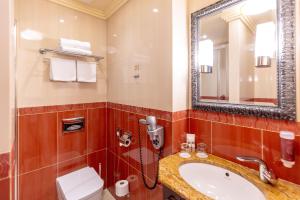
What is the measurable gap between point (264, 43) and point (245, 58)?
5.5 inches

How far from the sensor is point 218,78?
1.25 metres

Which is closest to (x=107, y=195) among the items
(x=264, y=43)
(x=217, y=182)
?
(x=217, y=182)

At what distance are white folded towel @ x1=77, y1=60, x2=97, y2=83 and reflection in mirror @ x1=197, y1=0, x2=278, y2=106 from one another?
125 centimetres

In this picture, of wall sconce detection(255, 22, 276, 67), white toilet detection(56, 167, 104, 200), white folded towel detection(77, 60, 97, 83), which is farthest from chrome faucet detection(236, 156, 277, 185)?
white folded towel detection(77, 60, 97, 83)

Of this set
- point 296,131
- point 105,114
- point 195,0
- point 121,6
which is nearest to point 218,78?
point 296,131

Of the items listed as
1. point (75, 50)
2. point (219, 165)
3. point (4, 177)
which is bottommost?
point (219, 165)

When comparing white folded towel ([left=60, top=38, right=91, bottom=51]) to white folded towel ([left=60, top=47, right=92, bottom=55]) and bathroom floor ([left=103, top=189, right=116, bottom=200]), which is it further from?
bathroom floor ([left=103, top=189, right=116, bottom=200])

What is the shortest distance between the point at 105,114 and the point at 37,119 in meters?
0.77

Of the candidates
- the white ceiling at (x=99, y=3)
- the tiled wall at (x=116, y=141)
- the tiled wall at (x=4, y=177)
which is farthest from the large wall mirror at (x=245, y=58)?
the tiled wall at (x=4, y=177)

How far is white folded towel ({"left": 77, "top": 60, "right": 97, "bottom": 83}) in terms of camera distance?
180cm

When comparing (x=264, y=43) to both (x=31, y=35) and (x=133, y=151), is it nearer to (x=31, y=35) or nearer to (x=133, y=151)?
(x=133, y=151)

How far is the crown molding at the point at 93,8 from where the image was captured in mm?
1766

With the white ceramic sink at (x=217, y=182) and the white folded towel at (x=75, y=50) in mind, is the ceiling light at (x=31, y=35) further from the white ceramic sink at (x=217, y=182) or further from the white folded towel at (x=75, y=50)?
the white ceramic sink at (x=217, y=182)

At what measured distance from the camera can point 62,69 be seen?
167 cm
